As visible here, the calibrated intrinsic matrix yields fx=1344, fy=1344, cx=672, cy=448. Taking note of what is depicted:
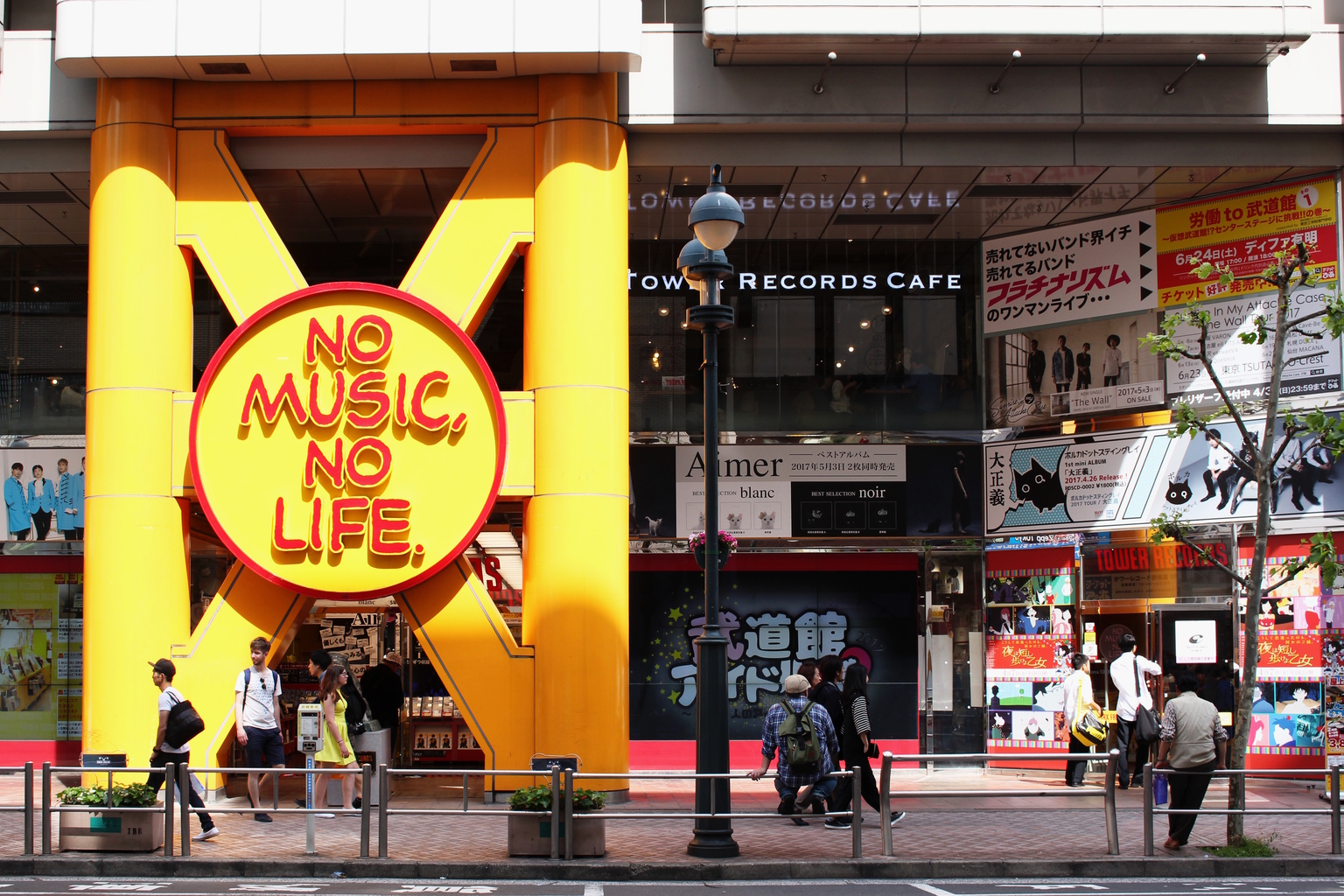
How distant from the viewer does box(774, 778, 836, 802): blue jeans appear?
13781 millimetres

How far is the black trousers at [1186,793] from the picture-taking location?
12125 millimetres

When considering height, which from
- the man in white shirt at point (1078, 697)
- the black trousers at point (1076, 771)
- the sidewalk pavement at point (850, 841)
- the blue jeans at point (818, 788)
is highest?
the man in white shirt at point (1078, 697)

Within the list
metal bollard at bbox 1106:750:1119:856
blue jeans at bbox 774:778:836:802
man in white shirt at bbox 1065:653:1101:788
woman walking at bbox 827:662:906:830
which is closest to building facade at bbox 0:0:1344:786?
man in white shirt at bbox 1065:653:1101:788

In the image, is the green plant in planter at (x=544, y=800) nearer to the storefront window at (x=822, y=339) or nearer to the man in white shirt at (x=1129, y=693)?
the man in white shirt at (x=1129, y=693)

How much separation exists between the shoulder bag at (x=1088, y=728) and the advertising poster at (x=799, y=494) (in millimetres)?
3830

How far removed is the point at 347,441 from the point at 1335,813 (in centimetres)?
1121

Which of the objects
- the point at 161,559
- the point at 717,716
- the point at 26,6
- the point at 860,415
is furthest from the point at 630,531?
the point at 26,6

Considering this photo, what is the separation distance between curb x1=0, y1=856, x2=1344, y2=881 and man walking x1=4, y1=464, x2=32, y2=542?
31.8 feet

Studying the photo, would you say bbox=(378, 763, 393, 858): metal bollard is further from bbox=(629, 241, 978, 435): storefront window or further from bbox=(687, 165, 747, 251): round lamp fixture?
bbox=(629, 241, 978, 435): storefront window

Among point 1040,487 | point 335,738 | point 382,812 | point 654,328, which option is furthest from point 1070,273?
point 382,812

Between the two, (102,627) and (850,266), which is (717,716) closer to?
(102,627)

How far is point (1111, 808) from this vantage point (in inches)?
466

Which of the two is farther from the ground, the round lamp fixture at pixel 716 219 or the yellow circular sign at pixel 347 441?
the round lamp fixture at pixel 716 219

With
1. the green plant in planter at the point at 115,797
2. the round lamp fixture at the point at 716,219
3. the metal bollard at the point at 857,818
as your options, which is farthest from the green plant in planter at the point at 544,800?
the round lamp fixture at the point at 716,219
